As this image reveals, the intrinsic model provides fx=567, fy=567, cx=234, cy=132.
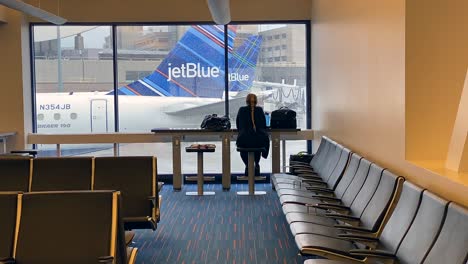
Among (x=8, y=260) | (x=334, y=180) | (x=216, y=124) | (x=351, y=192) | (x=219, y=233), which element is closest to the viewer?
(x=8, y=260)

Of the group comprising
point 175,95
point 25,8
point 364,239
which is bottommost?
point 364,239

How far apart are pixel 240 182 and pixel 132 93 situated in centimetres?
240

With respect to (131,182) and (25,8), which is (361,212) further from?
(25,8)

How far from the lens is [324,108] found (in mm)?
8156

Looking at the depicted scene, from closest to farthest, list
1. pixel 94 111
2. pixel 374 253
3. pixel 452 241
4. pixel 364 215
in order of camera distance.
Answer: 1. pixel 452 241
2. pixel 374 253
3. pixel 364 215
4. pixel 94 111

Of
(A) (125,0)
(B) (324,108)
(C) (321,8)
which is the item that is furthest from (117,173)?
(A) (125,0)

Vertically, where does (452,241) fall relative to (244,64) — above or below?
below

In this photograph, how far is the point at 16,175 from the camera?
4801mm

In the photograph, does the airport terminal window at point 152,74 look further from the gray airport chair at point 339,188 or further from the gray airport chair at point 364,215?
the gray airport chair at point 364,215

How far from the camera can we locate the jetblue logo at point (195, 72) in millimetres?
9703

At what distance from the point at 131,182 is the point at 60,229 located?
1.70m

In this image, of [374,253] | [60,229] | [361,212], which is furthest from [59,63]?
[374,253]

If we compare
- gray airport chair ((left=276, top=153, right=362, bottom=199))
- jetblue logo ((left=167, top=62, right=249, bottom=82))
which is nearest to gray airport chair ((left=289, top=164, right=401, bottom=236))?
gray airport chair ((left=276, top=153, right=362, bottom=199))

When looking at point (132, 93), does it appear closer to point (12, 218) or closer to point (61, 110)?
point (61, 110)
